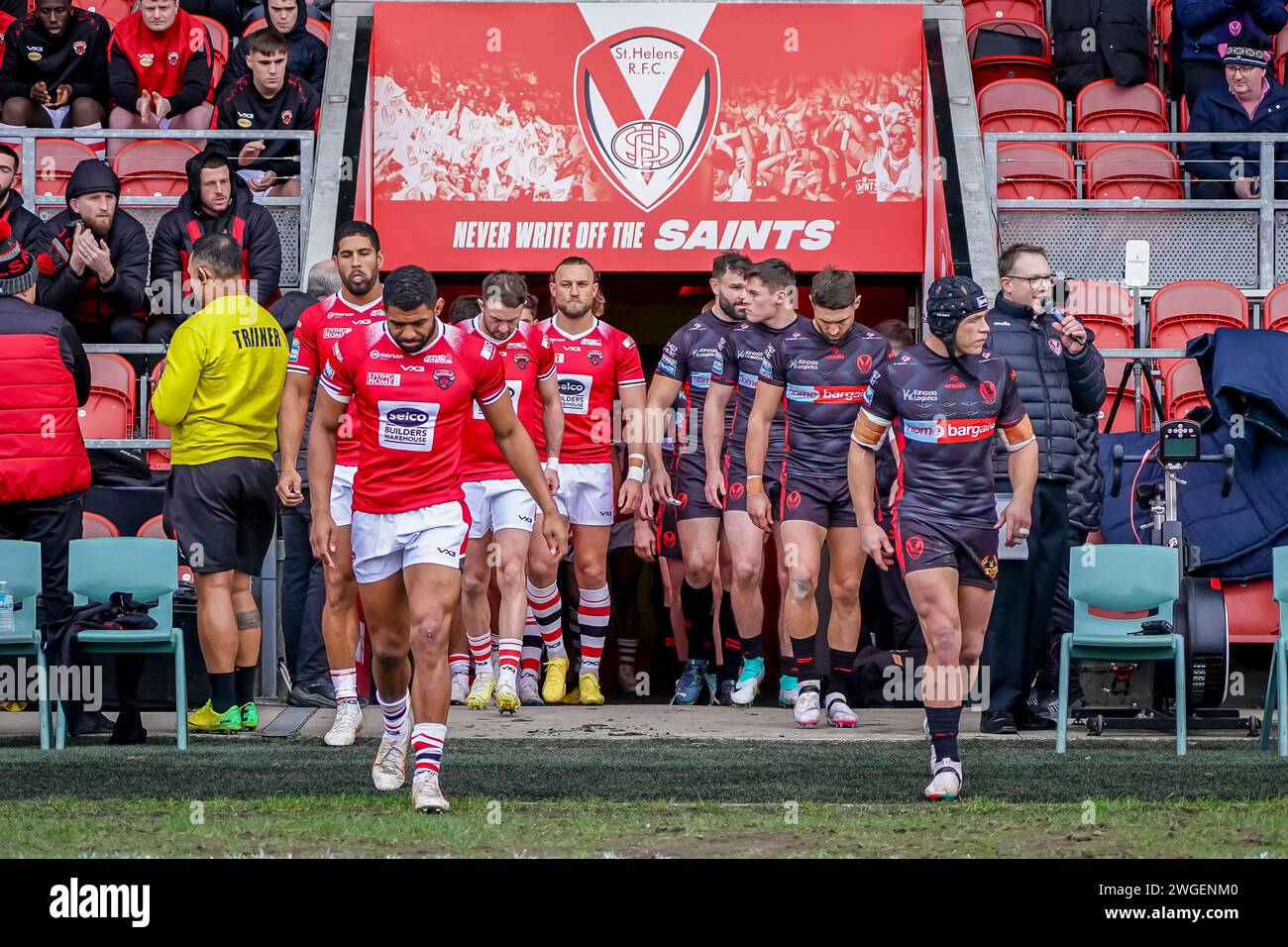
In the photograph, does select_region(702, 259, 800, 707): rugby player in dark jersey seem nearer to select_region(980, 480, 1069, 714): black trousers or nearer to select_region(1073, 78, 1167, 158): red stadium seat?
select_region(980, 480, 1069, 714): black trousers

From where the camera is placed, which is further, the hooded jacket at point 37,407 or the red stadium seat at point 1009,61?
the red stadium seat at point 1009,61

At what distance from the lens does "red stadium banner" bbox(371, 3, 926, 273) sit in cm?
1369

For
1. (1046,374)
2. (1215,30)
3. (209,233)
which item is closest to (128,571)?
(209,233)

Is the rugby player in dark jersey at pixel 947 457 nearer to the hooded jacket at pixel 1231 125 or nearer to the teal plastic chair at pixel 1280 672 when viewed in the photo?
the teal plastic chair at pixel 1280 672

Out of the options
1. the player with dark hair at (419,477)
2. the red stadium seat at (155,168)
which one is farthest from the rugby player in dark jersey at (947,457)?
the red stadium seat at (155,168)

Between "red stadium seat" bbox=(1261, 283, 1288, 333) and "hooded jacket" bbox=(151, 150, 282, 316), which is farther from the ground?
"hooded jacket" bbox=(151, 150, 282, 316)

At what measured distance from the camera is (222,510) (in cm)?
1019

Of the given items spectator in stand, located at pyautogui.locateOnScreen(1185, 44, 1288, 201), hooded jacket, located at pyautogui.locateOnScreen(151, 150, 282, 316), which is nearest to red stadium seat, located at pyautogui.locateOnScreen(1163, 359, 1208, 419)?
spectator in stand, located at pyautogui.locateOnScreen(1185, 44, 1288, 201)

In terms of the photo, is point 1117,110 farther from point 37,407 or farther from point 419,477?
point 419,477

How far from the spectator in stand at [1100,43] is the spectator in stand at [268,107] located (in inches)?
248

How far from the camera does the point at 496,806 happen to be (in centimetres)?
717

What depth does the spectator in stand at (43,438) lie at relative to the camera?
10461 millimetres

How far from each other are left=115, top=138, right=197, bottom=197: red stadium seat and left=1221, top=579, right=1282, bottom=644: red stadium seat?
8.07 metres

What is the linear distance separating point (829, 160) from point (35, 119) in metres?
6.21
